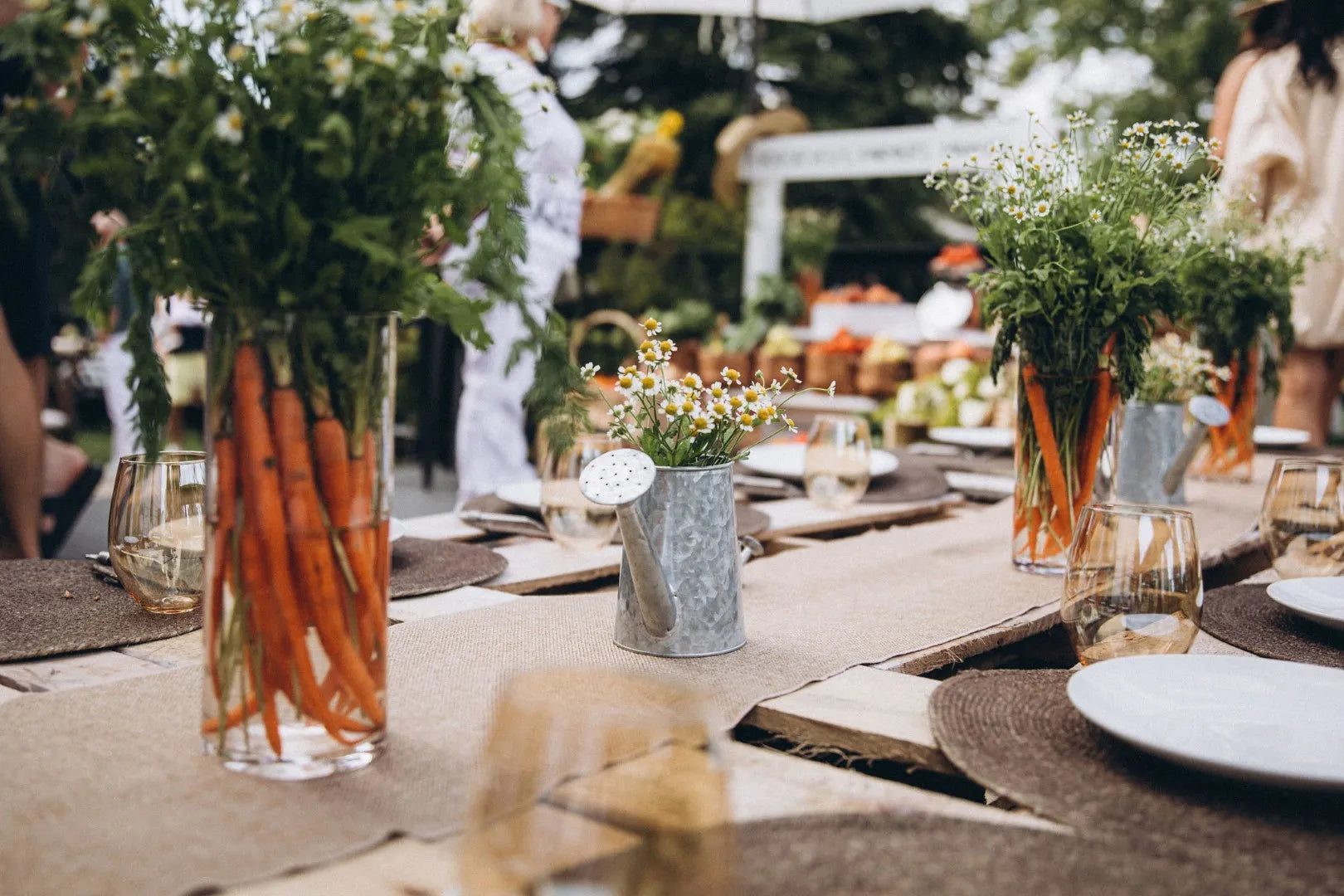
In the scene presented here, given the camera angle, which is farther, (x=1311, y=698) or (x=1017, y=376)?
(x=1017, y=376)

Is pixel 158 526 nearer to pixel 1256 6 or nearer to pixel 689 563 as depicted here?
pixel 689 563

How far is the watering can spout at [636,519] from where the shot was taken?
0.93 m

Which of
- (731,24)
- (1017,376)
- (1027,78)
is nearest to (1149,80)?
(1027,78)

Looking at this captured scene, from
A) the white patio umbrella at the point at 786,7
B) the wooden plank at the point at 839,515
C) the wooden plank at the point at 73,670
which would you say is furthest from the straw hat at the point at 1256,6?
the wooden plank at the point at 73,670

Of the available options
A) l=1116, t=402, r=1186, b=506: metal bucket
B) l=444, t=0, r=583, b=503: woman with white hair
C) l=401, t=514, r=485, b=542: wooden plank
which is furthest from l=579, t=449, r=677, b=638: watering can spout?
l=444, t=0, r=583, b=503: woman with white hair

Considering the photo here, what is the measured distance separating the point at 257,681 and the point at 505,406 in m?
2.60

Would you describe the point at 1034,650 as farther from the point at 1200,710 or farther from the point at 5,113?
the point at 5,113

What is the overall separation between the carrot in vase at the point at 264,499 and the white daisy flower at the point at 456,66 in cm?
20

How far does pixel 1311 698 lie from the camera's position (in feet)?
2.79

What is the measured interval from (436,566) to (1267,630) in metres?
0.84

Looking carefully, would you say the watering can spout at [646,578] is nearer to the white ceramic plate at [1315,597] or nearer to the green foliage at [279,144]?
the green foliage at [279,144]

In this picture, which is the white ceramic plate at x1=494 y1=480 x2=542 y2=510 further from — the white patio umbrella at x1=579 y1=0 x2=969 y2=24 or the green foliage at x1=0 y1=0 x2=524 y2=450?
the white patio umbrella at x1=579 y1=0 x2=969 y2=24

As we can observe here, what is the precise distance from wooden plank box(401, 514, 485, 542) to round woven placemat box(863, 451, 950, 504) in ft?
2.10

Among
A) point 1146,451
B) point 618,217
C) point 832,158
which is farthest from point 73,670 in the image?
point 832,158
